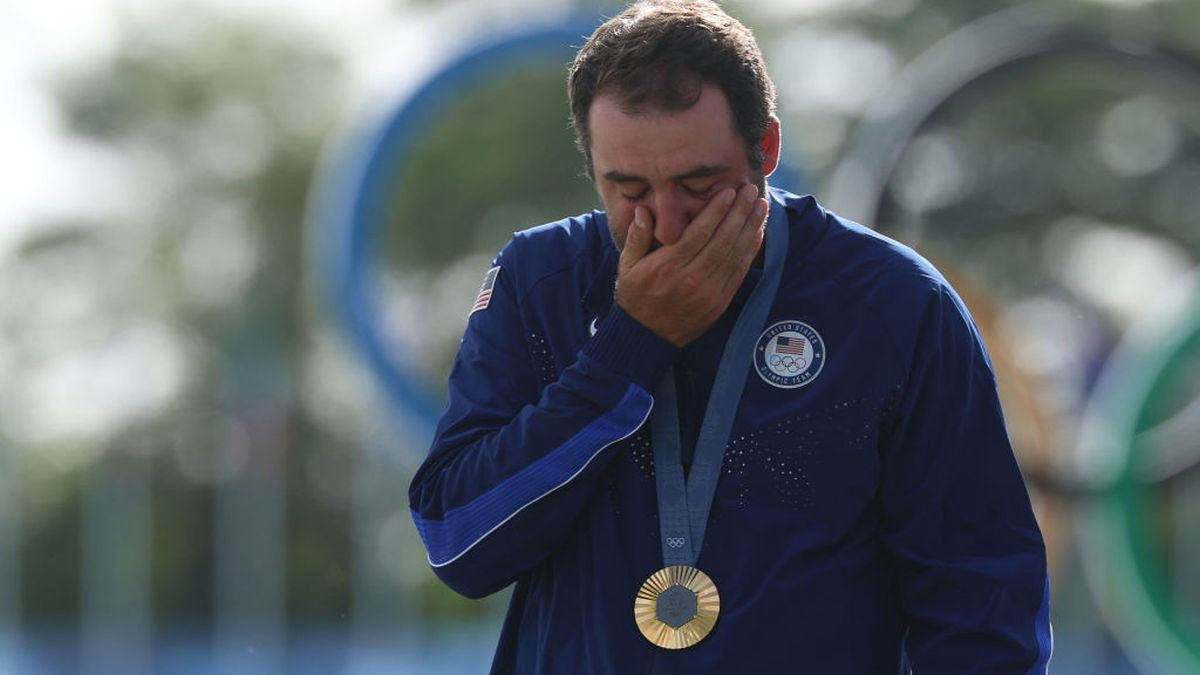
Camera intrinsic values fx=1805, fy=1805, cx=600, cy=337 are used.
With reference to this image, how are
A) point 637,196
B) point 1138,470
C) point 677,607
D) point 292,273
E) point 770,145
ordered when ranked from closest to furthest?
point 677,607 < point 637,196 < point 770,145 < point 1138,470 < point 292,273

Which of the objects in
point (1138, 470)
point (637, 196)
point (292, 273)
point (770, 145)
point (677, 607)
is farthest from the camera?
point (292, 273)

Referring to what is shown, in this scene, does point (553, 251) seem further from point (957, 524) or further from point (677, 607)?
point (957, 524)

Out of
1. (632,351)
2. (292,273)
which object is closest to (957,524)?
(632,351)

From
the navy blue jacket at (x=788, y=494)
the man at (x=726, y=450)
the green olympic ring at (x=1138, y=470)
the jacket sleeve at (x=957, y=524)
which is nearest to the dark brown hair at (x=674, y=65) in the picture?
A: the man at (x=726, y=450)

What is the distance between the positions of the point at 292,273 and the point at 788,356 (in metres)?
25.5

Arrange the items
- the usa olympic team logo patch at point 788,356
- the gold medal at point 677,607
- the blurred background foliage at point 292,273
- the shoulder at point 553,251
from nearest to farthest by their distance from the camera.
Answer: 1. the gold medal at point 677,607
2. the usa olympic team logo patch at point 788,356
3. the shoulder at point 553,251
4. the blurred background foliage at point 292,273

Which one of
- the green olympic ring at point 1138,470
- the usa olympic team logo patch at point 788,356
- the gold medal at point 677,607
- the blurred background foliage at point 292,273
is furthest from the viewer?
the blurred background foliage at point 292,273

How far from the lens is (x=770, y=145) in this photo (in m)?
2.88

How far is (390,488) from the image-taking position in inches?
729

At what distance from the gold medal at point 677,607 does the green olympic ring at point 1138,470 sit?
6168 millimetres

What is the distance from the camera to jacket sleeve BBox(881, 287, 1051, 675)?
8.95 feet

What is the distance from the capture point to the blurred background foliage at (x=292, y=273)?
20.1 m

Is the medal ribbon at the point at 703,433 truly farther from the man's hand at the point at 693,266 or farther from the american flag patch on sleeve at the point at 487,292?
the american flag patch on sleeve at the point at 487,292

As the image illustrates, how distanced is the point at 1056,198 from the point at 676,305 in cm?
2199
